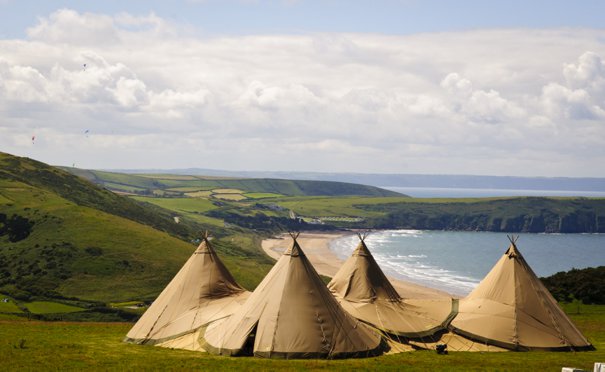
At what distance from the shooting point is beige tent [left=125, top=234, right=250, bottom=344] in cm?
4756

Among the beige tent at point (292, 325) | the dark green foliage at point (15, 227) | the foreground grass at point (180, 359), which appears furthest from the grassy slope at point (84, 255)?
the beige tent at point (292, 325)

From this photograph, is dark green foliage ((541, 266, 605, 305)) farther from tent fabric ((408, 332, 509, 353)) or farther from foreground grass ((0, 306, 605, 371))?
tent fabric ((408, 332, 509, 353))

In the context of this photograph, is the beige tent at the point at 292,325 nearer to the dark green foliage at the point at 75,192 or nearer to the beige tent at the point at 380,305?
the beige tent at the point at 380,305

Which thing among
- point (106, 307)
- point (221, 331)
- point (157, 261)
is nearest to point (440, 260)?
point (157, 261)

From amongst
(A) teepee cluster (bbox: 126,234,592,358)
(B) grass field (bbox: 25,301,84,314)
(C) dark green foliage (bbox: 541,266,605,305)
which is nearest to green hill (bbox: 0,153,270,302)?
(B) grass field (bbox: 25,301,84,314)

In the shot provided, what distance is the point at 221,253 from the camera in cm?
16512

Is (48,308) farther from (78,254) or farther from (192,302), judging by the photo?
(192,302)

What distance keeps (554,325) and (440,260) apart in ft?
500

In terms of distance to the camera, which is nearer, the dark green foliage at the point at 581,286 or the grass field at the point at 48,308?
the dark green foliage at the point at 581,286

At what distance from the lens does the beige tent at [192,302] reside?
47562 millimetres

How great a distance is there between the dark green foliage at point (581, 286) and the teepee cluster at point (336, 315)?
3029cm

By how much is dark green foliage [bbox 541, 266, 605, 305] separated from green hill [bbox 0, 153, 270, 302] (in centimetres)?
6009

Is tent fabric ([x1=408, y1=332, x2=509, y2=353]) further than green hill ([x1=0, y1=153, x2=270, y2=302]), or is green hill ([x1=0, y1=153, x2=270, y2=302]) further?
green hill ([x1=0, y1=153, x2=270, y2=302])

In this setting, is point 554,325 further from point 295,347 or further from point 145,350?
point 145,350
